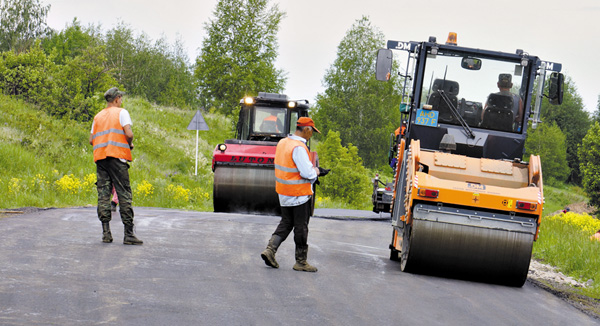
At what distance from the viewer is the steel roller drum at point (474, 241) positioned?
856cm

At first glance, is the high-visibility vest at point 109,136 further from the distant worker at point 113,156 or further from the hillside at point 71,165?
the hillside at point 71,165

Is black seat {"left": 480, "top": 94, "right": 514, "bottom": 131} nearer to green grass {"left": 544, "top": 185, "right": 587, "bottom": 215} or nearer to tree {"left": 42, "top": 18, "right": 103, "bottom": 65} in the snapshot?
tree {"left": 42, "top": 18, "right": 103, "bottom": 65}

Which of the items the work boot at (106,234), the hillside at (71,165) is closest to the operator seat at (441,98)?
the work boot at (106,234)

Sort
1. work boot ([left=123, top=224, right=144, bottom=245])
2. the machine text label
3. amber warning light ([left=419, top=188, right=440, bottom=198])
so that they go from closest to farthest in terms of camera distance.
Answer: amber warning light ([left=419, top=188, right=440, bottom=198]), work boot ([left=123, top=224, right=144, bottom=245]), the machine text label

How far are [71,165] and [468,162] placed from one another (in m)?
15.6

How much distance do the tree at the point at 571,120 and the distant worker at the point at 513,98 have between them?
8346 centimetres

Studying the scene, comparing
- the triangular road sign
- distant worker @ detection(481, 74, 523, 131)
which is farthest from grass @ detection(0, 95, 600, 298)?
distant worker @ detection(481, 74, 523, 131)

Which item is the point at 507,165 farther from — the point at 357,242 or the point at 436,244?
the point at 357,242

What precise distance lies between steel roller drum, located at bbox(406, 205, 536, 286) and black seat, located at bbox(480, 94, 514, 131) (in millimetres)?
2128

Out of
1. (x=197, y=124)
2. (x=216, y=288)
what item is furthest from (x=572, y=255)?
(x=197, y=124)

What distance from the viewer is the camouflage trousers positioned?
936cm

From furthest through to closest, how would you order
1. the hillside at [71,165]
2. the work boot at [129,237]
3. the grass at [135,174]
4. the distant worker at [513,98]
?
the hillside at [71,165] → the grass at [135,174] → the distant worker at [513,98] → the work boot at [129,237]

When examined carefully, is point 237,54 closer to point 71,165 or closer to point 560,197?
point 71,165

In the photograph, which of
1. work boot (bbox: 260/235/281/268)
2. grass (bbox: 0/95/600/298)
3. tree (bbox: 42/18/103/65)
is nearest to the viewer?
work boot (bbox: 260/235/281/268)
